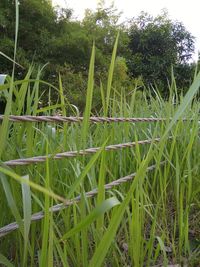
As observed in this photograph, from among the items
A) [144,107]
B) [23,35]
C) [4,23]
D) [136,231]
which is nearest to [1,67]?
[4,23]

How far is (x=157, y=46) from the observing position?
12.4m

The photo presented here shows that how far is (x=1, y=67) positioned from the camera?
243 inches

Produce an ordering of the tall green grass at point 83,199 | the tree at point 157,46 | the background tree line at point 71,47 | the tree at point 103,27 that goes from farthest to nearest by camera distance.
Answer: the tree at point 157,46, the tree at point 103,27, the background tree line at point 71,47, the tall green grass at point 83,199

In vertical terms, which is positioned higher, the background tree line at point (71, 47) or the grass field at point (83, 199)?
the background tree line at point (71, 47)

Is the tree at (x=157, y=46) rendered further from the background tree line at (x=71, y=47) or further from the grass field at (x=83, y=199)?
the grass field at (x=83, y=199)

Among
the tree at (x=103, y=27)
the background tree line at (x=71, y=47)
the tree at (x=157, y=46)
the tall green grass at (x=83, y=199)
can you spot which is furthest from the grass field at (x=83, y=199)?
the tree at (x=157, y=46)

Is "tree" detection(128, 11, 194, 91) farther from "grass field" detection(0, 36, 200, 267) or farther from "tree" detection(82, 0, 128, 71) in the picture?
"grass field" detection(0, 36, 200, 267)

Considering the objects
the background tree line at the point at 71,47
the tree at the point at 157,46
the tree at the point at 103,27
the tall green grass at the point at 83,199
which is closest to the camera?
the tall green grass at the point at 83,199

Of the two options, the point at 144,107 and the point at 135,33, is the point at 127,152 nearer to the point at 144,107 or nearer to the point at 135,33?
the point at 144,107

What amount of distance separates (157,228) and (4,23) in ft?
23.1

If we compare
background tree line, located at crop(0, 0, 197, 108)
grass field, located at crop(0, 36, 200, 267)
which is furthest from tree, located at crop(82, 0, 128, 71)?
grass field, located at crop(0, 36, 200, 267)

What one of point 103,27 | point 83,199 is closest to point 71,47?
point 103,27

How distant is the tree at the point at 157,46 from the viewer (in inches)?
456

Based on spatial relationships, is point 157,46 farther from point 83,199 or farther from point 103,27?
point 83,199
